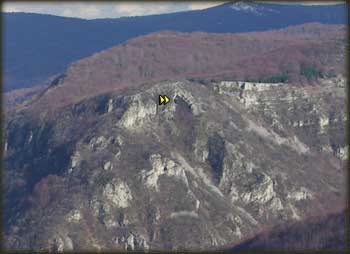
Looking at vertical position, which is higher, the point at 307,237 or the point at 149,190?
the point at 307,237

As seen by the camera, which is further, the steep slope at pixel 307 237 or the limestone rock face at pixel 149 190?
the limestone rock face at pixel 149 190

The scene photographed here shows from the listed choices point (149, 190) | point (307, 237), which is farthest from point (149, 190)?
point (307, 237)

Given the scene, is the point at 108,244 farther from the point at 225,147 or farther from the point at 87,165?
the point at 225,147

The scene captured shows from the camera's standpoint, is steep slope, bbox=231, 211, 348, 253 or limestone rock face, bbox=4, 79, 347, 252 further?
limestone rock face, bbox=4, 79, 347, 252

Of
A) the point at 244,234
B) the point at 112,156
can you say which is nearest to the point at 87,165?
the point at 112,156

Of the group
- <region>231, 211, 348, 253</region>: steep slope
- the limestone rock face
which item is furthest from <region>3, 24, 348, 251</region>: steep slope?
<region>231, 211, 348, 253</region>: steep slope

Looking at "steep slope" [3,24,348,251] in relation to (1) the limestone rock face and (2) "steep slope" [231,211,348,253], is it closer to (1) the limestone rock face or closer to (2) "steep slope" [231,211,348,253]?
(1) the limestone rock face

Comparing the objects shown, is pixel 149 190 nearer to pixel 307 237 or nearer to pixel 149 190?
pixel 149 190

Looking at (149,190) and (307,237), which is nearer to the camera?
(307,237)

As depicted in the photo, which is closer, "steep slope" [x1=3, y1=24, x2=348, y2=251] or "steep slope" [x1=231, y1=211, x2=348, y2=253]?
"steep slope" [x1=231, y1=211, x2=348, y2=253]

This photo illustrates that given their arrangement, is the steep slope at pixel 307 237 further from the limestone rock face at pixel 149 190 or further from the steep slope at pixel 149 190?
the limestone rock face at pixel 149 190

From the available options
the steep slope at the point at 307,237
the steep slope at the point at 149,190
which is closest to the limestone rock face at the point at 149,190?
the steep slope at the point at 149,190
